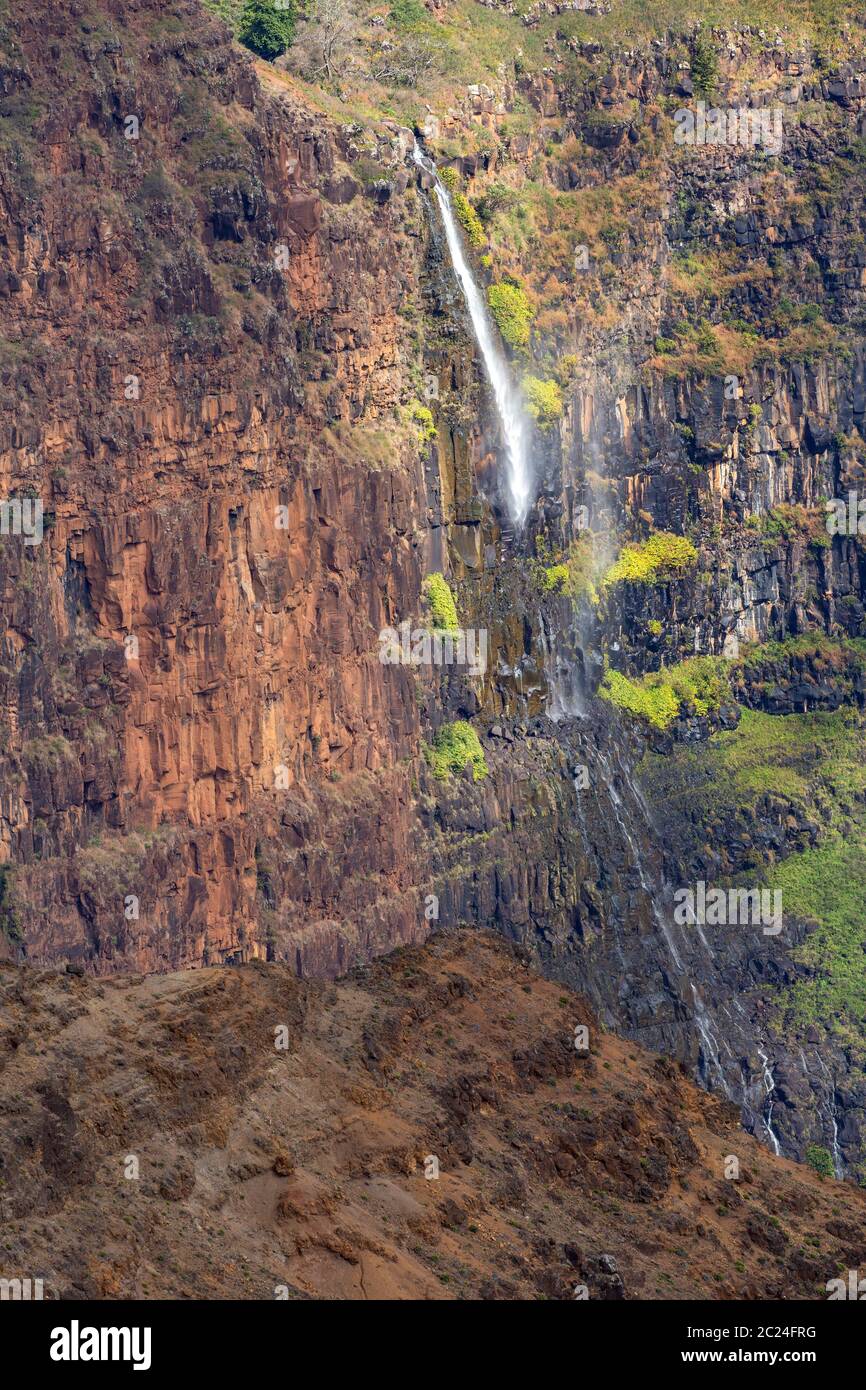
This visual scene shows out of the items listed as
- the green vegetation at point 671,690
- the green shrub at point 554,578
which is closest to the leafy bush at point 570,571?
the green shrub at point 554,578

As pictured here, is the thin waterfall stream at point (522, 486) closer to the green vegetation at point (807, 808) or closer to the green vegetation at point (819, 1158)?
the green vegetation at point (819, 1158)

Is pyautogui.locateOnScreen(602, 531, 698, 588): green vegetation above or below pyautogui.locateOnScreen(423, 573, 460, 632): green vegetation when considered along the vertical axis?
above

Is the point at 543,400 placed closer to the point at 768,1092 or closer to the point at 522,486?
the point at 522,486

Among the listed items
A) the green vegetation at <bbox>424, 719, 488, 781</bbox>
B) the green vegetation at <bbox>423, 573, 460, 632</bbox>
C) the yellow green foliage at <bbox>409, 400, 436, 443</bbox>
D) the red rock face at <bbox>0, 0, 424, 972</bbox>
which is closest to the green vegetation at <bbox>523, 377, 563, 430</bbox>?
the yellow green foliage at <bbox>409, 400, 436, 443</bbox>

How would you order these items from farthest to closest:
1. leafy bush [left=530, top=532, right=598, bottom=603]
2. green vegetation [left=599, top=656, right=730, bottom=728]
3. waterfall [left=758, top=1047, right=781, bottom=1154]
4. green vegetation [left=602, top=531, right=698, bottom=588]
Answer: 1. green vegetation [left=602, top=531, right=698, bottom=588]
2. green vegetation [left=599, top=656, right=730, bottom=728]
3. leafy bush [left=530, top=532, right=598, bottom=603]
4. waterfall [left=758, top=1047, right=781, bottom=1154]

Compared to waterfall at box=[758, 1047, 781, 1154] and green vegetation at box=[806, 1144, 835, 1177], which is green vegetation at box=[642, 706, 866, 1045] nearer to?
waterfall at box=[758, 1047, 781, 1154]

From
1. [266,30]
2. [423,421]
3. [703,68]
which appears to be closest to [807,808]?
[423,421]
